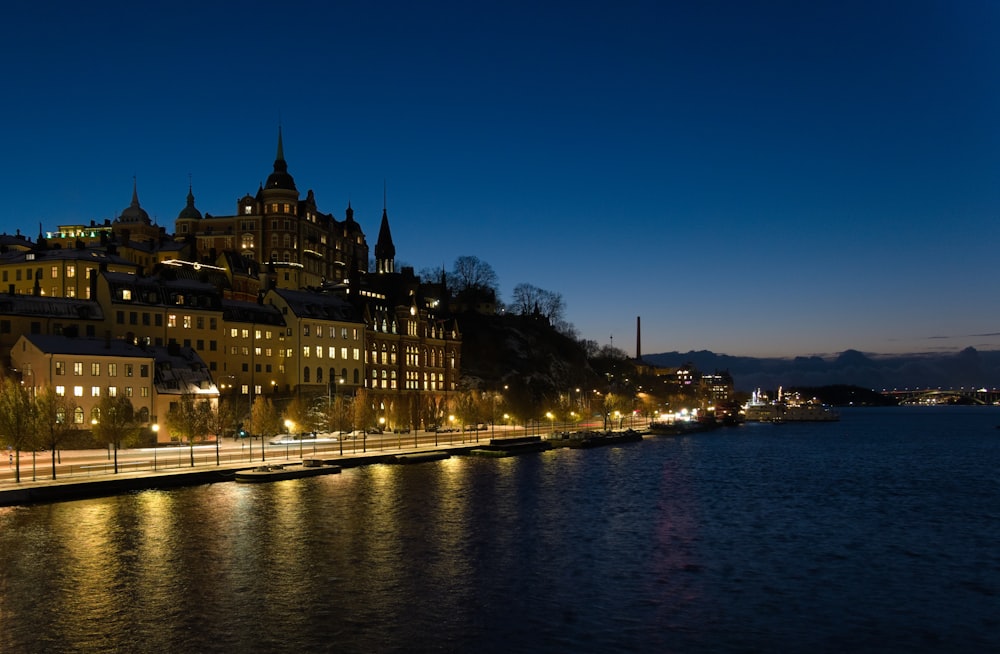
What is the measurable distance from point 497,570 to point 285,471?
33.8m

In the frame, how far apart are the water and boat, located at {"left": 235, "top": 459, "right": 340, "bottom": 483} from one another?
5.33 ft

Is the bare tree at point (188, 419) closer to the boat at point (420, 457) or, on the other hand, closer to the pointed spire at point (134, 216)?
the boat at point (420, 457)

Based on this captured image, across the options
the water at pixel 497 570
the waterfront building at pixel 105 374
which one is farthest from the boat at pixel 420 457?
the waterfront building at pixel 105 374

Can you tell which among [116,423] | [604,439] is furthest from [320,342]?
[116,423]

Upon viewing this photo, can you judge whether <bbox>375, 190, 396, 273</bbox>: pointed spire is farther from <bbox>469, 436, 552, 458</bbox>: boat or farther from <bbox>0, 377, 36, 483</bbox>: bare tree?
<bbox>0, 377, 36, 483</bbox>: bare tree

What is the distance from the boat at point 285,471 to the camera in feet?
215

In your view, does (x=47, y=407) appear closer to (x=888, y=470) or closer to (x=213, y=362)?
(x=213, y=362)

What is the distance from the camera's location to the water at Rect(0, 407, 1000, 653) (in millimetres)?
A: 29750

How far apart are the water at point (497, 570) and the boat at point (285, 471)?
162cm

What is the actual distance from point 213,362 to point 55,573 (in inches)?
2682

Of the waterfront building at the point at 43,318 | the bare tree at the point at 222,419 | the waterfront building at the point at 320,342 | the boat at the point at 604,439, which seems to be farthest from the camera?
the boat at the point at 604,439

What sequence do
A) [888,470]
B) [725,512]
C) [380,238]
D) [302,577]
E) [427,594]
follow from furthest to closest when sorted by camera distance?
[380,238]
[888,470]
[725,512]
[302,577]
[427,594]

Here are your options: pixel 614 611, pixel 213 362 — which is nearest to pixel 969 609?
pixel 614 611

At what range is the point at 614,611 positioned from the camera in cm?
3278
